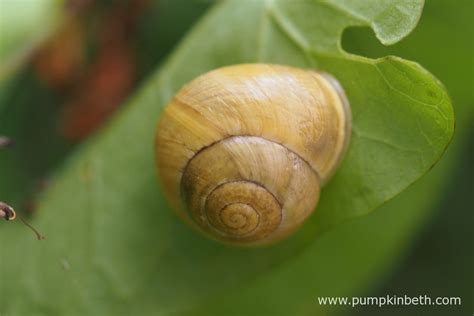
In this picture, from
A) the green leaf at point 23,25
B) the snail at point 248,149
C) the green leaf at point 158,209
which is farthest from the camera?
the green leaf at point 23,25

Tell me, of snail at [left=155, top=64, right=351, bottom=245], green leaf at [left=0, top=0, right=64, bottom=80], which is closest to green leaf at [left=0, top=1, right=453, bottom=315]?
snail at [left=155, top=64, right=351, bottom=245]

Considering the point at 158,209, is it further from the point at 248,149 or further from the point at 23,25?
the point at 23,25

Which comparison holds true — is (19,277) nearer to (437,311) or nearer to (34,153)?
(34,153)

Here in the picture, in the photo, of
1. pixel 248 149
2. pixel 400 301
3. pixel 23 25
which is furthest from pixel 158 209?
pixel 400 301

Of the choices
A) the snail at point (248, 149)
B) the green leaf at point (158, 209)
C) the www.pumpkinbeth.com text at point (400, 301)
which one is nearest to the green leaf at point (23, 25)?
the green leaf at point (158, 209)

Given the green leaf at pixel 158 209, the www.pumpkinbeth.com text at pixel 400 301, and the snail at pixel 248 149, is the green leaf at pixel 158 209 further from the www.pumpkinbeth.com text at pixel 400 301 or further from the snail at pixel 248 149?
the www.pumpkinbeth.com text at pixel 400 301

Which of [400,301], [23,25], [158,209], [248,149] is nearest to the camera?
[248,149]
